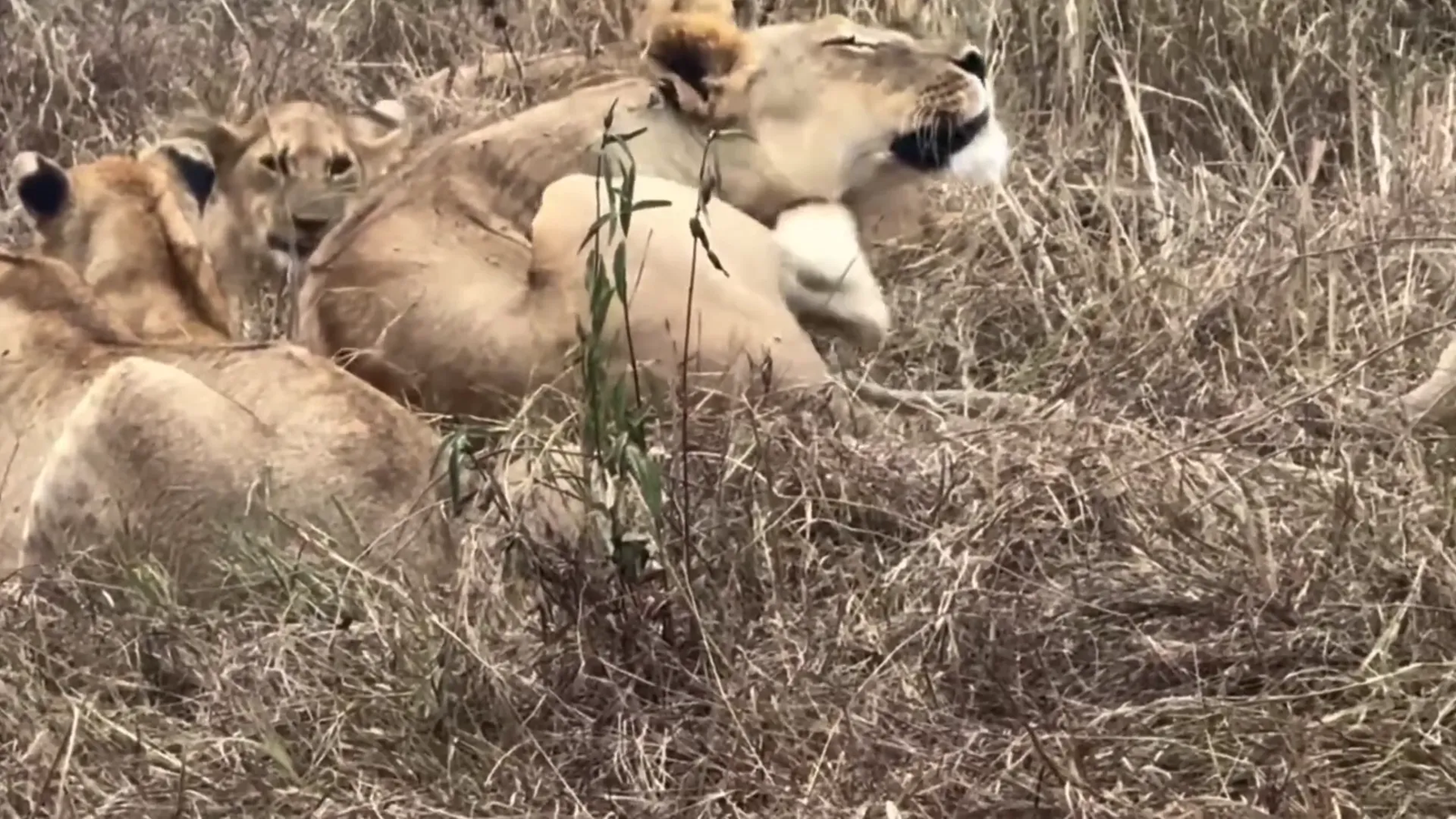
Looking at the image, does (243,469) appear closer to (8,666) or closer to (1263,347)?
(8,666)

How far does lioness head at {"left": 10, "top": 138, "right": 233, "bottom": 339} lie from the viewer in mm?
3443

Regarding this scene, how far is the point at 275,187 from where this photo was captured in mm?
4031

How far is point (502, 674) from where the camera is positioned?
2.42 meters

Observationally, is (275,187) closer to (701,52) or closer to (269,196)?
(269,196)

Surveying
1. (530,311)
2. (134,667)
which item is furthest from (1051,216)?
(134,667)

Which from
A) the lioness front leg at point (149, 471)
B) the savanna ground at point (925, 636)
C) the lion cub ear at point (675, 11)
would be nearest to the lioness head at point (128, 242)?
the lioness front leg at point (149, 471)

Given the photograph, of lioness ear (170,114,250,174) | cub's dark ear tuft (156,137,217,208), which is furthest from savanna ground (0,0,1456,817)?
lioness ear (170,114,250,174)

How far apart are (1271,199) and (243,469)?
7.08ft

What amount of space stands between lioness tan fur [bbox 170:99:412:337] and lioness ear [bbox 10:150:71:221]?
49 centimetres

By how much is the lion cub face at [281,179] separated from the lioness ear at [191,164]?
0.73 ft

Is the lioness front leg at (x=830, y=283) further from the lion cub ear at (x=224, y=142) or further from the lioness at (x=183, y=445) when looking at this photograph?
the lion cub ear at (x=224, y=142)

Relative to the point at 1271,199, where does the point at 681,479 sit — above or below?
above

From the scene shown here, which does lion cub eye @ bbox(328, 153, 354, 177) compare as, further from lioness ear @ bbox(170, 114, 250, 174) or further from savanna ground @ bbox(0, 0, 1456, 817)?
savanna ground @ bbox(0, 0, 1456, 817)

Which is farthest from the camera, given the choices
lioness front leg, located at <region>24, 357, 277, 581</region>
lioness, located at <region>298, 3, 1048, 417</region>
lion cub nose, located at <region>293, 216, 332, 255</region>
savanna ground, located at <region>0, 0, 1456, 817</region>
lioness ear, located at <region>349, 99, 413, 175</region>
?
lioness ear, located at <region>349, 99, 413, 175</region>
